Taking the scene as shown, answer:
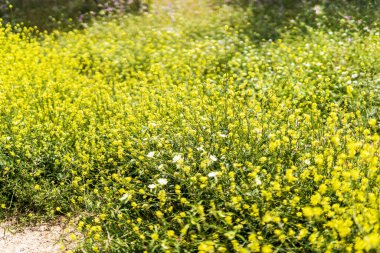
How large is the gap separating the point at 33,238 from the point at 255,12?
7.42m

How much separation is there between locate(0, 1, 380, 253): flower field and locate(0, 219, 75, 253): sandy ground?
0.47 feet

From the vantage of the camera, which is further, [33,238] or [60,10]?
[60,10]

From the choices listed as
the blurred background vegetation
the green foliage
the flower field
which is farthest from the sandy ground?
the green foliage

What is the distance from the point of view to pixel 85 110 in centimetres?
539

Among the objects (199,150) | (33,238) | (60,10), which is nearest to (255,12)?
(60,10)

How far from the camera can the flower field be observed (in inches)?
128

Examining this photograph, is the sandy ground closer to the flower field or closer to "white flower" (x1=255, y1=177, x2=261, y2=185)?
the flower field

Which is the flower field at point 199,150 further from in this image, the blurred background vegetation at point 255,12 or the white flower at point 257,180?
the blurred background vegetation at point 255,12

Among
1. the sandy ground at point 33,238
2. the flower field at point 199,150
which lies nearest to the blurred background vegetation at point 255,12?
the flower field at point 199,150

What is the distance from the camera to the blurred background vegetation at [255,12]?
30.0 feet

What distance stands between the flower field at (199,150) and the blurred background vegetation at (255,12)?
69 cm

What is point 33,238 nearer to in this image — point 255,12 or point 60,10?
point 255,12

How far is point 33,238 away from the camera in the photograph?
14.6 ft

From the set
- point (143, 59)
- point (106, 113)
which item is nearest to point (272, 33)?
point (143, 59)
